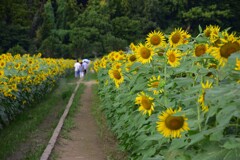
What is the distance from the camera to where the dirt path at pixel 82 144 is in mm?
6568

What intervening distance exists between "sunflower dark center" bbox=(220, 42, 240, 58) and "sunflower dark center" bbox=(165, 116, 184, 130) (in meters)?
0.43

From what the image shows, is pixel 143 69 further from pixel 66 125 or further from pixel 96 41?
pixel 96 41

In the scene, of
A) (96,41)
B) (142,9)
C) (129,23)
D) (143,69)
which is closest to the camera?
(143,69)

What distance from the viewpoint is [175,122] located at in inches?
103

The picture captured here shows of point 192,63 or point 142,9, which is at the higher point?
point 142,9

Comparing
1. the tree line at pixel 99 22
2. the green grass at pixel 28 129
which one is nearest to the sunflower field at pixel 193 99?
the green grass at pixel 28 129

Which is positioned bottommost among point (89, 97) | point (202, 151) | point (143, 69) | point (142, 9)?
point (89, 97)

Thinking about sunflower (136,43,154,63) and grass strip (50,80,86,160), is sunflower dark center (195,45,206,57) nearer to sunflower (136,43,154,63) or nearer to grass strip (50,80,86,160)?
sunflower (136,43,154,63)

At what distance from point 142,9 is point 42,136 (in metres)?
49.2

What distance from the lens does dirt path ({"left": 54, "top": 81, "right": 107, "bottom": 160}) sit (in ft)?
21.5

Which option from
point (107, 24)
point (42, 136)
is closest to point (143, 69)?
point (42, 136)

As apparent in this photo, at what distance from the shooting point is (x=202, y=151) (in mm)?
2514

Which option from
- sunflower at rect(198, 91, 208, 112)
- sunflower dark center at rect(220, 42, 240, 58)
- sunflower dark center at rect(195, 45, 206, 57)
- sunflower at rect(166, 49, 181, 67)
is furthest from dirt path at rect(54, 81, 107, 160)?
Answer: sunflower dark center at rect(220, 42, 240, 58)

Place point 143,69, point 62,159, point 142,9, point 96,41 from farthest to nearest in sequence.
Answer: point 142,9, point 96,41, point 62,159, point 143,69
